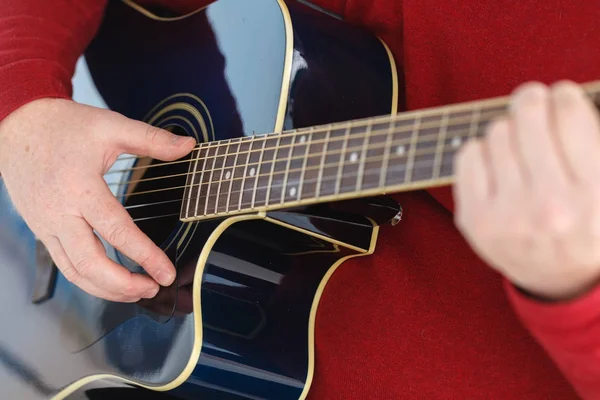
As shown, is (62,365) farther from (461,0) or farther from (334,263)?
(461,0)

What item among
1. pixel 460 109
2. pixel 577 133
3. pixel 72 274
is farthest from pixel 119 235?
pixel 577 133

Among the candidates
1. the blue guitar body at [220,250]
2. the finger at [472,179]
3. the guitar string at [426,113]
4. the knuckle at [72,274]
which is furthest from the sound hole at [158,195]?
the finger at [472,179]

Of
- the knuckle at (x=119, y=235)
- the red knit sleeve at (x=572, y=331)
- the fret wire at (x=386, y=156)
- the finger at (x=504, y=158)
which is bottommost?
the knuckle at (x=119, y=235)

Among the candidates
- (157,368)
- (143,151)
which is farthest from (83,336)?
(143,151)

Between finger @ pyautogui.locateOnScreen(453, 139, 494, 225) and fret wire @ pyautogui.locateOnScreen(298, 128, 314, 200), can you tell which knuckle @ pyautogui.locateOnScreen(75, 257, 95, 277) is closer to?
fret wire @ pyautogui.locateOnScreen(298, 128, 314, 200)

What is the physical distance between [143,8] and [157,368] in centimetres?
62

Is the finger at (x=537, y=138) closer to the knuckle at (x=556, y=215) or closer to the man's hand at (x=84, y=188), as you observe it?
the knuckle at (x=556, y=215)

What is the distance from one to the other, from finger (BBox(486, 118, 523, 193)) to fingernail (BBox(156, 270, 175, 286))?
1.59 ft

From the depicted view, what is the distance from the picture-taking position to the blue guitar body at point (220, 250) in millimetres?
811

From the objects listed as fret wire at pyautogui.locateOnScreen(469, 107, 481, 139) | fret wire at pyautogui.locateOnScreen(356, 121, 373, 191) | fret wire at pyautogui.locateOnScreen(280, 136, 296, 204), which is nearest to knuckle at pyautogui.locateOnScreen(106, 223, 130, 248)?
fret wire at pyautogui.locateOnScreen(280, 136, 296, 204)

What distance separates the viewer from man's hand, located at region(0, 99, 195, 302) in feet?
2.78

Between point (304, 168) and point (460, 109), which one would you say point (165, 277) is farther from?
point (460, 109)

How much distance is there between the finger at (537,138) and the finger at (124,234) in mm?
514

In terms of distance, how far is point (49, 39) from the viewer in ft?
3.40
